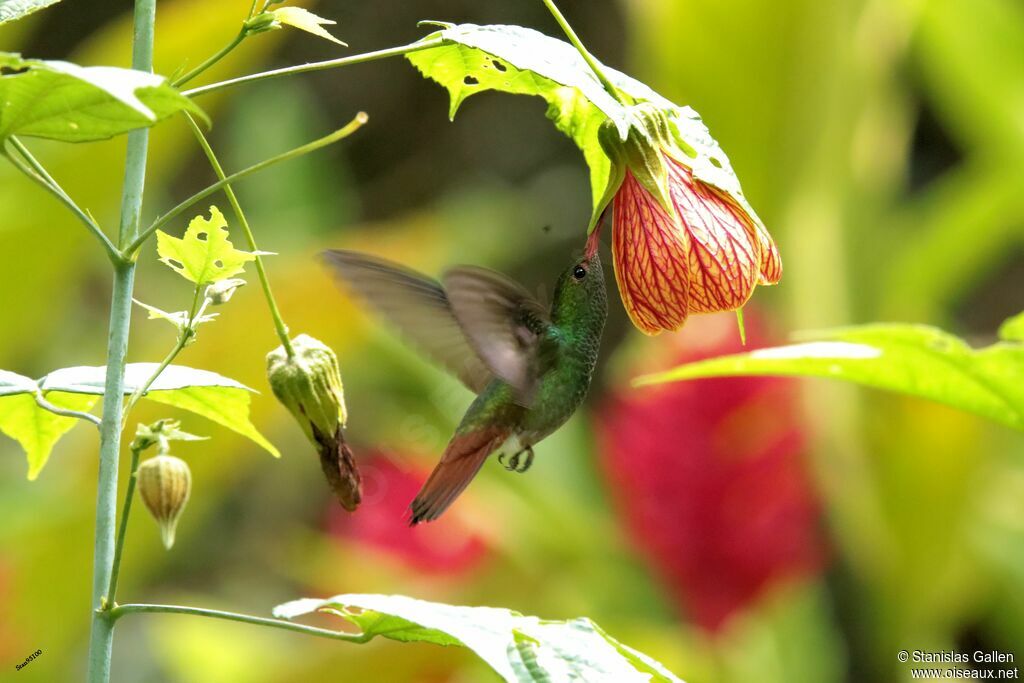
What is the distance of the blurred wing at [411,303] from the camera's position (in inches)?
30.0

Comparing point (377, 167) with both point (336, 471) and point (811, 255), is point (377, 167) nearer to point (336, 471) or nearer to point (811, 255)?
point (811, 255)

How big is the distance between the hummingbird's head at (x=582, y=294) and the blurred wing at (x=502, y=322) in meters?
0.01

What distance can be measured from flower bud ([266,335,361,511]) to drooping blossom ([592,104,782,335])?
0.60ft

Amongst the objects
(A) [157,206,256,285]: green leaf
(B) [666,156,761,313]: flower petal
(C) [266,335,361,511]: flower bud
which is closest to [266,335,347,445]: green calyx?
(C) [266,335,361,511]: flower bud

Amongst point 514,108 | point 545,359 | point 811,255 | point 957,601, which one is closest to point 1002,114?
point 811,255

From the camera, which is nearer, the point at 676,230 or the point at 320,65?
the point at 320,65

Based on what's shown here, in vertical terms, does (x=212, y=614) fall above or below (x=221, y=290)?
below

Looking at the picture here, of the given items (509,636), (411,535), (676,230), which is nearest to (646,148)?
(676,230)

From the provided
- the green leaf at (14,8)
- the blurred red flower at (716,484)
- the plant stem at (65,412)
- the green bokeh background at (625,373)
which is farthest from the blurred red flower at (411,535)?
the green leaf at (14,8)

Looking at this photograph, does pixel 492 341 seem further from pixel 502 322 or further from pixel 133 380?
pixel 133 380

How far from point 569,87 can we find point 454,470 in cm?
26

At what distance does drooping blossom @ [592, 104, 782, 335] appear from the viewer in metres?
0.71

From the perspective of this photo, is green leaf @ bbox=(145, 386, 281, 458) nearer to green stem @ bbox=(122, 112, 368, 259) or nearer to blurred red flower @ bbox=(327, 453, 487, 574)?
green stem @ bbox=(122, 112, 368, 259)

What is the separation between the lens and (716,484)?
177cm
